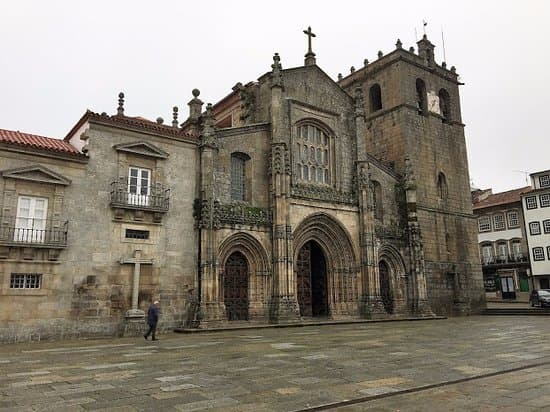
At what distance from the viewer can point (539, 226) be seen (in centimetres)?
4775

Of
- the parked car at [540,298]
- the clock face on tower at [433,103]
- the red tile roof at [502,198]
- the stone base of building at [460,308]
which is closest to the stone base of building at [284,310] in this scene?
the stone base of building at [460,308]

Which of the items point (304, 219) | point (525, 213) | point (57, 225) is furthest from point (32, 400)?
point (525, 213)

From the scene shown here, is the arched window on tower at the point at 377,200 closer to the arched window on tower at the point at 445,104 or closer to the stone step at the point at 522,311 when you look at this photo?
the arched window on tower at the point at 445,104

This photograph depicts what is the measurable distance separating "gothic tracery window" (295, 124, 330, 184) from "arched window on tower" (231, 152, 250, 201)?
3.39 meters

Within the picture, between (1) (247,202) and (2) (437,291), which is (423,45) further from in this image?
(1) (247,202)

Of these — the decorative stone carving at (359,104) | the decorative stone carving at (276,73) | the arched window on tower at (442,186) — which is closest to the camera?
the decorative stone carving at (276,73)

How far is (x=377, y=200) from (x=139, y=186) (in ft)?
53.0

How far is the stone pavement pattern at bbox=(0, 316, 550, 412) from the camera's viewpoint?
6.95 m

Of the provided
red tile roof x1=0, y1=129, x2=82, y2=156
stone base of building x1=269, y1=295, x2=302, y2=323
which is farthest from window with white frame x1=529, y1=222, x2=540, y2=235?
red tile roof x1=0, y1=129, x2=82, y2=156

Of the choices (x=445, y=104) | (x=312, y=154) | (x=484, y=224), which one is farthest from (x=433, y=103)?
(x=484, y=224)

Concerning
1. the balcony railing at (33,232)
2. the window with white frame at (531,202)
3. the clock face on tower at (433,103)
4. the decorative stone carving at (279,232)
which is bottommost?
the balcony railing at (33,232)

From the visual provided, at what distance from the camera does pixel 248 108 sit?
27875 millimetres

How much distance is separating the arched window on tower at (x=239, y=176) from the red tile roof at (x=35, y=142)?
803 cm

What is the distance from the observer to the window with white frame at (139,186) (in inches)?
811
